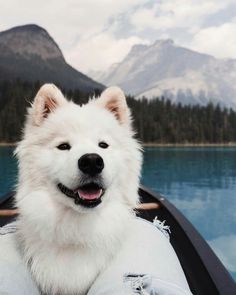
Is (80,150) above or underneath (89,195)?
above

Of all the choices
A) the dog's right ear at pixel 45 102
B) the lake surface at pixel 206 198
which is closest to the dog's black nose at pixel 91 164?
the dog's right ear at pixel 45 102

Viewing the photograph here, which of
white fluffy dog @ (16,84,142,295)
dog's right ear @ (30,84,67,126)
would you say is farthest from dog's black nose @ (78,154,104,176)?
dog's right ear @ (30,84,67,126)

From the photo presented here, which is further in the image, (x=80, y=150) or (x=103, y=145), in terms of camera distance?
(x=103, y=145)

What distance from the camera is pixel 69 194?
296cm

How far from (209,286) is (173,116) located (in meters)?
117

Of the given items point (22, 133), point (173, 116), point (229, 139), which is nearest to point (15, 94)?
point (173, 116)

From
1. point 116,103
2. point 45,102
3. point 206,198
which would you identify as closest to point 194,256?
point 116,103

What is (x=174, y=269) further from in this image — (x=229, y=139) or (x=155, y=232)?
(x=229, y=139)

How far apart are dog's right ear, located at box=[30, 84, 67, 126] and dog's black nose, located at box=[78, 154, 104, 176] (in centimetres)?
65

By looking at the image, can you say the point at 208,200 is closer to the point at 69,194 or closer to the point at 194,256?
the point at 194,256

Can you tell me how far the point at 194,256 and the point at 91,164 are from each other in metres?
1.66

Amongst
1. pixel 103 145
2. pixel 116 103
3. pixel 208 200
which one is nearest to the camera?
pixel 103 145

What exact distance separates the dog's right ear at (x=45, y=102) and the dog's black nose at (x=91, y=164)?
655 millimetres

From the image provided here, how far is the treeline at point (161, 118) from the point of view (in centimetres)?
9419
